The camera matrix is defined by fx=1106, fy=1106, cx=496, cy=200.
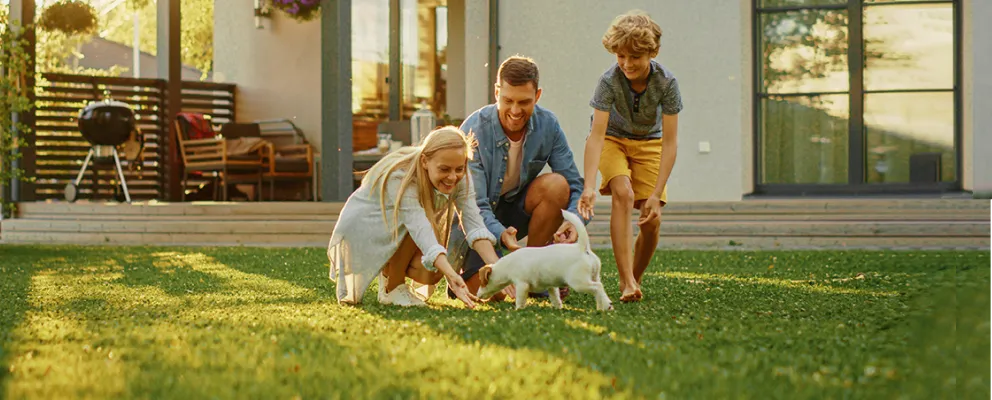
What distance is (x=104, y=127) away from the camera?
11805 mm

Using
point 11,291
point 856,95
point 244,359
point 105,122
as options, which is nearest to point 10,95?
point 105,122

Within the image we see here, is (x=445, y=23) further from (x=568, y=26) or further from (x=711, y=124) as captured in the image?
(x=711, y=124)

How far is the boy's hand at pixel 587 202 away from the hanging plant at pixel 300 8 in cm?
979

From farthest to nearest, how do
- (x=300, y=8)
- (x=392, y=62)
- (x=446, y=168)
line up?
(x=392, y=62)
(x=300, y=8)
(x=446, y=168)

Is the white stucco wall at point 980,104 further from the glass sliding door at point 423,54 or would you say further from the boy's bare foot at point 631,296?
the boy's bare foot at point 631,296

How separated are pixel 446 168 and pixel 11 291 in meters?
2.46

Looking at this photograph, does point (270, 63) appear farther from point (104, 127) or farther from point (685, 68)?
point (685, 68)

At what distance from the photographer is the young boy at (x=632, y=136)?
4262 millimetres

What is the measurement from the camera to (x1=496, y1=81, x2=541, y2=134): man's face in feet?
13.8

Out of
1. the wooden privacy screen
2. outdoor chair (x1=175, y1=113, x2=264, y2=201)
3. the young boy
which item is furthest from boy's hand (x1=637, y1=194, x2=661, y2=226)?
the wooden privacy screen

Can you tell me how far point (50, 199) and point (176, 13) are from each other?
8.36ft

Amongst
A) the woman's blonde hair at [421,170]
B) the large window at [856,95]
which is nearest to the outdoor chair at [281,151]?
the large window at [856,95]

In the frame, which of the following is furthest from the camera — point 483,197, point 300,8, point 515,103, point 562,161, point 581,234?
point 300,8

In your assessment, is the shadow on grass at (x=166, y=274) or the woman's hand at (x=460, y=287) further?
the shadow on grass at (x=166, y=274)
